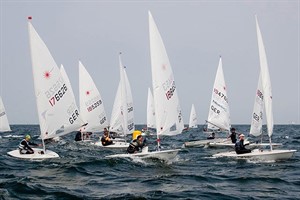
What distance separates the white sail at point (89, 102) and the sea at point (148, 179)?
44.5ft

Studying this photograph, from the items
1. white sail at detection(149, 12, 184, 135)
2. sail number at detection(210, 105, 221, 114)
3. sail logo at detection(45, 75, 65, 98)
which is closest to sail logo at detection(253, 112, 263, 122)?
sail number at detection(210, 105, 221, 114)

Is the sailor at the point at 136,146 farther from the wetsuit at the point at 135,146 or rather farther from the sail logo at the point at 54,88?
the sail logo at the point at 54,88

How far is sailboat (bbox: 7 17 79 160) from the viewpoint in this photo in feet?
59.7

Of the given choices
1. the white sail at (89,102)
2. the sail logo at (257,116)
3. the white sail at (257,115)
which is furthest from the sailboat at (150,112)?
the sail logo at (257,116)

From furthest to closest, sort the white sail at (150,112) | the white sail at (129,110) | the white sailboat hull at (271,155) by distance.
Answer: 1. the white sail at (150,112)
2. the white sail at (129,110)
3. the white sailboat hull at (271,155)

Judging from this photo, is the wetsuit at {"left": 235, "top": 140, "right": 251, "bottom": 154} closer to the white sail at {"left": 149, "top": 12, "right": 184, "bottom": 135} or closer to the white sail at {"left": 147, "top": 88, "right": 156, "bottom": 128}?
the white sail at {"left": 149, "top": 12, "right": 184, "bottom": 135}

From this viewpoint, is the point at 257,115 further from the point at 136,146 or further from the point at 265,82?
the point at 136,146

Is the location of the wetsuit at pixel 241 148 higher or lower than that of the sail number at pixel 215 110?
lower

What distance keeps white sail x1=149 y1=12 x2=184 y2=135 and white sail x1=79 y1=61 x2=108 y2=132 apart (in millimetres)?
15421

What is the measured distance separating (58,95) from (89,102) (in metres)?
14.7

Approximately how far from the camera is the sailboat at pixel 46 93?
1819 cm

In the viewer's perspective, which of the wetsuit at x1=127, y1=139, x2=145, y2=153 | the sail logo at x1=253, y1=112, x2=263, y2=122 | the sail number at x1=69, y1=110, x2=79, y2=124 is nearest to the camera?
the wetsuit at x1=127, y1=139, x2=145, y2=153

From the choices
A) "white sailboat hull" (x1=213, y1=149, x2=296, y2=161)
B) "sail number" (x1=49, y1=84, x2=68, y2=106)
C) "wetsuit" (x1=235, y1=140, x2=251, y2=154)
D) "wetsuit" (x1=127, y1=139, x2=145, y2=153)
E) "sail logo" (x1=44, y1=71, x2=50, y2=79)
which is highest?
"sail logo" (x1=44, y1=71, x2=50, y2=79)

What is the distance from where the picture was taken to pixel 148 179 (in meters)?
→ 13.8
